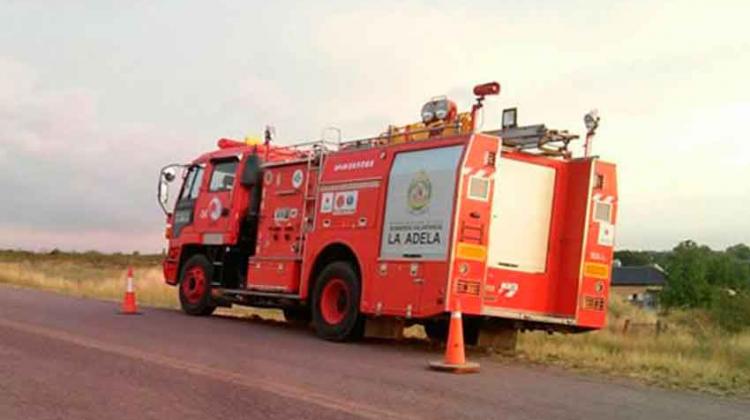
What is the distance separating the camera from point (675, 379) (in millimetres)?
10562

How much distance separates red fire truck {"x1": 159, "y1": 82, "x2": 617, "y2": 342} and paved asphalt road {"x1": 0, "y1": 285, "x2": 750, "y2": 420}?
3.06ft

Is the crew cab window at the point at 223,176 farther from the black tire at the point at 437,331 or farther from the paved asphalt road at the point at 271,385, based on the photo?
the black tire at the point at 437,331

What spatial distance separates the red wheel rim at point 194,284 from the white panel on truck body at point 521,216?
23.6ft

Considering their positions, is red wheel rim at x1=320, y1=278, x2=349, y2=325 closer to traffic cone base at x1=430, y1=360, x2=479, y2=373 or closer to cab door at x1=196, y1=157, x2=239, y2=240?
traffic cone base at x1=430, y1=360, x2=479, y2=373

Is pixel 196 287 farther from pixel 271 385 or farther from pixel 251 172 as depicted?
pixel 271 385

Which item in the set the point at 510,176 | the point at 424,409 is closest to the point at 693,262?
the point at 510,176

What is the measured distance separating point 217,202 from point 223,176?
530 mm

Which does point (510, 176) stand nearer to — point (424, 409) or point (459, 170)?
point (459, 170)

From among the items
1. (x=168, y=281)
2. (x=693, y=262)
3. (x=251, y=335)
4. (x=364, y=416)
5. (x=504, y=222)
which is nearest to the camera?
(x=364, y=416)

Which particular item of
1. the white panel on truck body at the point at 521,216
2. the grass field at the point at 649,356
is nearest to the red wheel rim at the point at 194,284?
the grass field at the point at 649,356

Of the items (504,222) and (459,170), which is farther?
(504,222)

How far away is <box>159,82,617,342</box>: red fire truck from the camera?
11617mm

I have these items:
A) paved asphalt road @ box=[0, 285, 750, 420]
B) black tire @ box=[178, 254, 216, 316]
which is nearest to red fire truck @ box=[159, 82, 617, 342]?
paved asphalt road @ box=[0, 285, 750, 420]

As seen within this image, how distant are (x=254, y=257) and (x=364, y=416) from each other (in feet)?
28.8
